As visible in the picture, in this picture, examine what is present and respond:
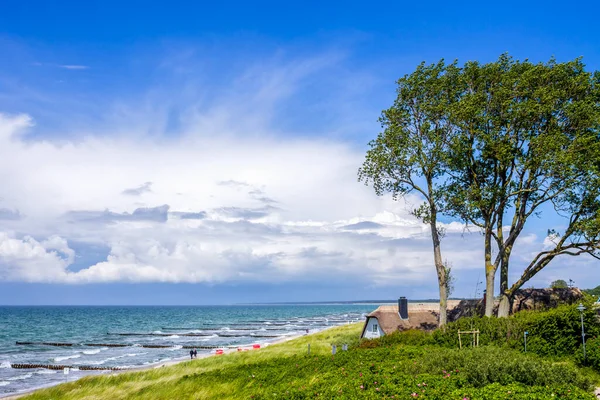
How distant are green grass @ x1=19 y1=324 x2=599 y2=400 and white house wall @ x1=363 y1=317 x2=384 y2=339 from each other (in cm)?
1775

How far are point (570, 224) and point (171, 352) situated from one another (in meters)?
52.0

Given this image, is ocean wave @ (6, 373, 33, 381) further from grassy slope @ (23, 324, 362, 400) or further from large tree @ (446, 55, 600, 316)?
large tree @ (446, 55, 600, 316)

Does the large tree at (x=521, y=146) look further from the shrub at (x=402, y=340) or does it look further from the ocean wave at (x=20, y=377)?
the ocean wave at (x=20, y=377)

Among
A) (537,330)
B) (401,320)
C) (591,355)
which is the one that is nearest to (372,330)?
(401,320)

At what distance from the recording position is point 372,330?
153ft

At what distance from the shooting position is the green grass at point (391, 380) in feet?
40.5

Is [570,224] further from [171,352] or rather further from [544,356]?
[171,352]

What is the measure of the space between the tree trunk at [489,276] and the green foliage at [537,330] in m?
3.08

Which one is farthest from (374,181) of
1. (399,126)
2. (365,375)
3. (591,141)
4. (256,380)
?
(365,375)

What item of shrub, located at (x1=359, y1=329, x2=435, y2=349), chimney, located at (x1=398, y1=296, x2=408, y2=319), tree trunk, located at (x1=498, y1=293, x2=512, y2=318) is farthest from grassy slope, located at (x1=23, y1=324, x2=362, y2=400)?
chimney, located at (x1=398, y1=296, x2=408, y2=319)

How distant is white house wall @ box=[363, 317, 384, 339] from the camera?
45.9 meters

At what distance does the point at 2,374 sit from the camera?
147 ft

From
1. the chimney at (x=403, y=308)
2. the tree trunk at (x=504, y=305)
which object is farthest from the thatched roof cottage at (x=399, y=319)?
the tree trunk at (x=504, y=305)

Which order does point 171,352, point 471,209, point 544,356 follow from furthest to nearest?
1. point 171,352
2. point 471,209
3. point 544,356
